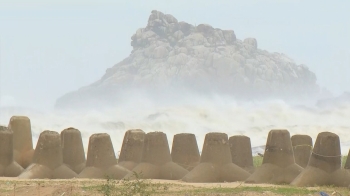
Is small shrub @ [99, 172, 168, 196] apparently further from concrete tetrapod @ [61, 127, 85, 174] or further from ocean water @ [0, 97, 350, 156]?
ocean water @ [0, 97, 350, 156]

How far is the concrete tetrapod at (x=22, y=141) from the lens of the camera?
17.9m

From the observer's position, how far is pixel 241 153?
1662 cm

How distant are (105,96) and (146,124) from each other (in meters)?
13.7

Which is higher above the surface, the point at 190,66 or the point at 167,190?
the point at 190,66

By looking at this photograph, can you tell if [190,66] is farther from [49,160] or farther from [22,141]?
[49,160]

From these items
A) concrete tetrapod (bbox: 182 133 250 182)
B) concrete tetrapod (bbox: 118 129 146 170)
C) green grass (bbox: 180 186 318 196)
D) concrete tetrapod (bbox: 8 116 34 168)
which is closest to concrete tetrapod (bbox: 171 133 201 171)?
concrete tetrapod (bbox: 118 129 146 170)

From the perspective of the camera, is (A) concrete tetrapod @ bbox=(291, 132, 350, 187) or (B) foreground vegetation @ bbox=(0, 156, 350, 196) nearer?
(B) foreground vegetation @ bbox=(0, 156, 350, 196)

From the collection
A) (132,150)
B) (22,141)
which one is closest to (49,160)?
(132,150)

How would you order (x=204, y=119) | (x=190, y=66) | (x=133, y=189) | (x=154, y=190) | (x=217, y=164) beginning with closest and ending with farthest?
(x=133, y=189) < (x=154, y=190) < (x=217, y=164) < (x=204, y=119) < (x=190, y=66)

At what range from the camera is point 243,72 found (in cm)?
6231

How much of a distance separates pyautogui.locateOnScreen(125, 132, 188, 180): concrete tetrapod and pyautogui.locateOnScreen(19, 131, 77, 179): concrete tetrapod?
162 cm

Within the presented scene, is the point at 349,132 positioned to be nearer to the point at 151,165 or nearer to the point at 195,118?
the point at 195,118

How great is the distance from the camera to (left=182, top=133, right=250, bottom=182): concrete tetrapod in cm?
1534

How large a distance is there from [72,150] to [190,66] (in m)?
44.8
